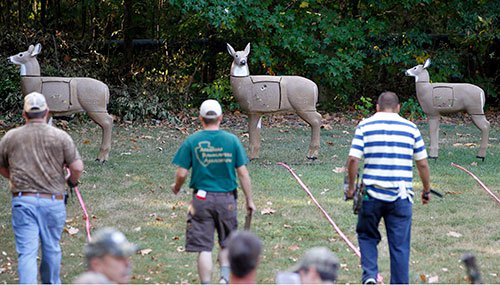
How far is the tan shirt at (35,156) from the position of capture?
21.4ft

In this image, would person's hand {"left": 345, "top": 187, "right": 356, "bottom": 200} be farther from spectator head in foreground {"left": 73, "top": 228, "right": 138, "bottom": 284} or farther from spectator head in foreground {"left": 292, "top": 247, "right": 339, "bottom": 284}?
spectator head in foreground {"left": 73, "top": 228, "right": 138, "bottom": 284}

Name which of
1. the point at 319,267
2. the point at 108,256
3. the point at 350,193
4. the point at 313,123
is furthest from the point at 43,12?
the point at 319,267

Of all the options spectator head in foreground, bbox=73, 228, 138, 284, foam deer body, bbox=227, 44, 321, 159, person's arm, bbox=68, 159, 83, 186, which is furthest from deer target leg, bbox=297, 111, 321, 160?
spectator head in foreground, bbox=73, 228, 138, 284

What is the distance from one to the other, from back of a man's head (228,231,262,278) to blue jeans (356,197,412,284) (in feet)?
9.84

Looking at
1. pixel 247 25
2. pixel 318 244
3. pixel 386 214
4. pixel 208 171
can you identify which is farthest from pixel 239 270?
pixel 247 25

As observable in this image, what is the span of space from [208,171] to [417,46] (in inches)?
650

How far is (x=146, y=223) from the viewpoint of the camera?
32.0 ft

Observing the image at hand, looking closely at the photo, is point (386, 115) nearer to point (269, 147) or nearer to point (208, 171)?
point (208, 171)

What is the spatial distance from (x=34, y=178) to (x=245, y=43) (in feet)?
51.8

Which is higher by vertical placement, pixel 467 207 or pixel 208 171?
pixel 208 171

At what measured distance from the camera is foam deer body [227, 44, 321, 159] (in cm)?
1352

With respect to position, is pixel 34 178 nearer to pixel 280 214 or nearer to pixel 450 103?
pixel 280 214

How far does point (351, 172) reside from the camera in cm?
710

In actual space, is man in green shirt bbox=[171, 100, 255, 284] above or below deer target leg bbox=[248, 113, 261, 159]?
above
